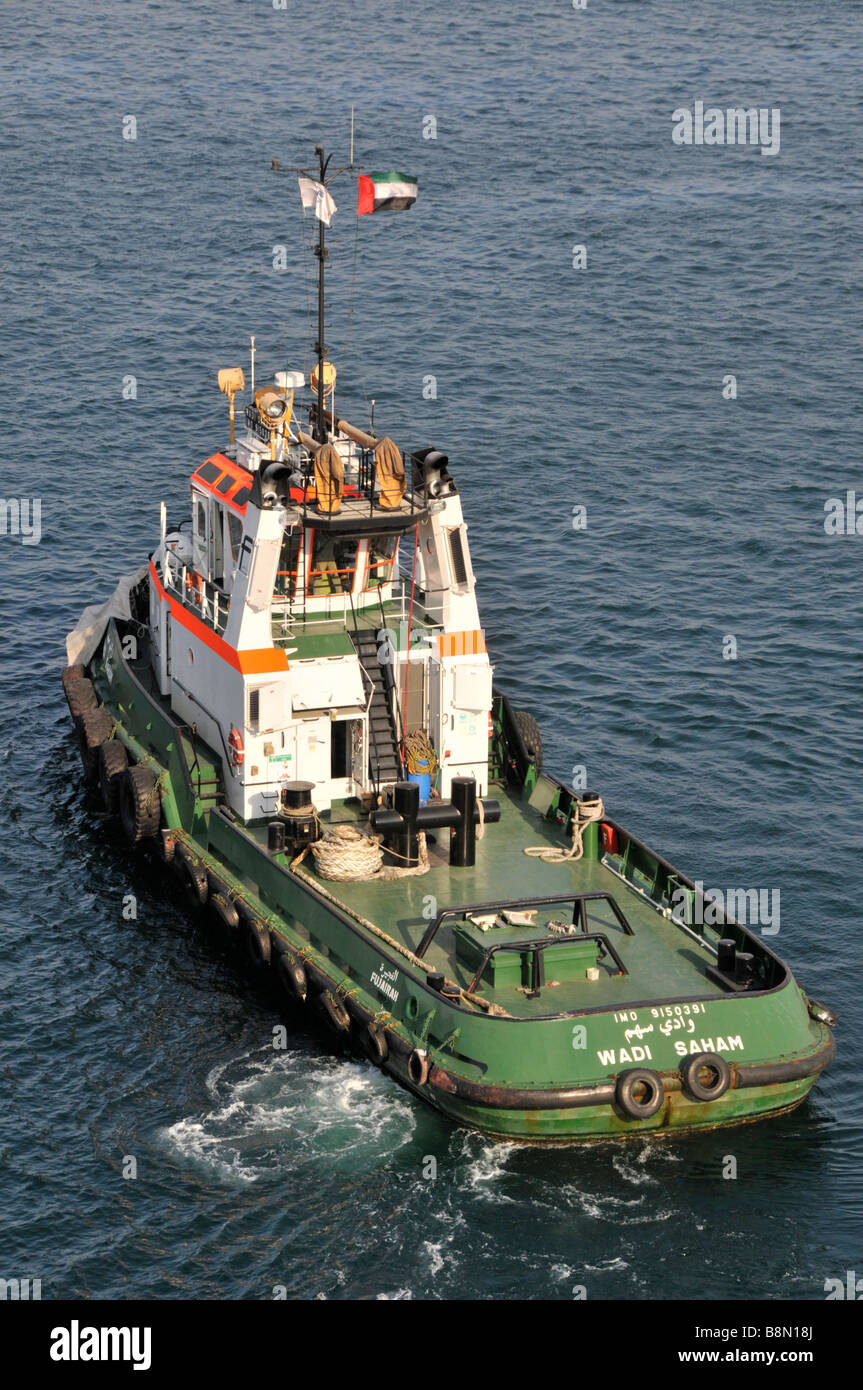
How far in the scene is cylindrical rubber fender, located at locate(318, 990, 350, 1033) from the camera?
28.7m

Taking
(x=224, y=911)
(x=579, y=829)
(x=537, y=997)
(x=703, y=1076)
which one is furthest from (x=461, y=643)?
(x=703, y=1076)

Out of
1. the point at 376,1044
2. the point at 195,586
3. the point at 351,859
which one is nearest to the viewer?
the point at 376,1044

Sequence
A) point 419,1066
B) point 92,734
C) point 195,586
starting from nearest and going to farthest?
point 419,1066 < point 195,586 < point 92,734

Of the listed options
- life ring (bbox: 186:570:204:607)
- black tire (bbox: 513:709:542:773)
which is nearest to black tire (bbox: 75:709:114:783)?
life ring (bbox: 186:570:204:607)

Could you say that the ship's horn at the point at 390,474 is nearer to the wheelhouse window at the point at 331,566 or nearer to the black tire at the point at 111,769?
the wheelhouse window at the point at 331,566

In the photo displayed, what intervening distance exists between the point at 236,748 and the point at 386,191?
8905 millimetres

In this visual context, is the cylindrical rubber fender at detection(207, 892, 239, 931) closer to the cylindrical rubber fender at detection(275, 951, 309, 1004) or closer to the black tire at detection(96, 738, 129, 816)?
the cylindrical rubber fender at detection(275, 951, 309, 1004)

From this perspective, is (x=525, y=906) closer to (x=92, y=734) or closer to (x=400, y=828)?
(x=400, y=828)

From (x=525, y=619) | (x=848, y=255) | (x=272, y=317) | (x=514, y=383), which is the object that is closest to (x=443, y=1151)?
(x=525, y=619)

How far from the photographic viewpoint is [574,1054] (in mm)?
26297

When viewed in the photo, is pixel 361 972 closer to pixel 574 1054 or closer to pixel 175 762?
pixel 574 1054

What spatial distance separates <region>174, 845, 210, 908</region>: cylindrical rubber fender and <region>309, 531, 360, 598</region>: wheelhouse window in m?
4.58

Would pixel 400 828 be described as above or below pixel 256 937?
above

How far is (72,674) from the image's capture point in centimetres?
3831
